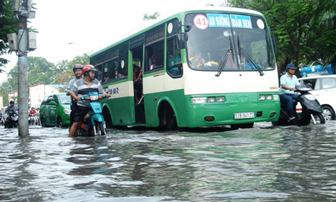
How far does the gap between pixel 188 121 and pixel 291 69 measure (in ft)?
11.0

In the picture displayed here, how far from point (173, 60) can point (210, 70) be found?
3.23 ft

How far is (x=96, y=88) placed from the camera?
38.6ft

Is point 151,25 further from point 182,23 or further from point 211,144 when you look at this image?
point 211,144

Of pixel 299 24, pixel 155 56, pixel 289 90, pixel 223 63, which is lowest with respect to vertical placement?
pixel 289 90

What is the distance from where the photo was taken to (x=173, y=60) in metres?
12.1

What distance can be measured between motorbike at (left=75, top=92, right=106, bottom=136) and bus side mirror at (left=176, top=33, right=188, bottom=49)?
6.79ft

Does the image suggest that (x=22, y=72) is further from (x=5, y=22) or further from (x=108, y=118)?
(x=5, y=22)

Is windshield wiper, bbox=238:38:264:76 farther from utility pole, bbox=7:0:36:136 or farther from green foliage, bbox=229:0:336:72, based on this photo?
green foliage, bbox=229:0:336:72

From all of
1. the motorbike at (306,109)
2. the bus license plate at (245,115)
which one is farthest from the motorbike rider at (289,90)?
the bus license plate at (245,115)

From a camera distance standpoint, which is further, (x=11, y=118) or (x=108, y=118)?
(x=11, y=118)

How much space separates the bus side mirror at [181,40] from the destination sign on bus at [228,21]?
829mm

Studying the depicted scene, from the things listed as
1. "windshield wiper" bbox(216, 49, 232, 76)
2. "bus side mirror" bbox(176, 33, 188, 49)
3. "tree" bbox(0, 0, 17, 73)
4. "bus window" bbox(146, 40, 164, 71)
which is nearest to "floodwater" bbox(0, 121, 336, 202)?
"windshield wiper" bbox(216, 49, 232, 76)

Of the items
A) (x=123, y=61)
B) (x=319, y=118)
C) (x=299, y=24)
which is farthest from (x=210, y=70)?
(x=299, y=24)

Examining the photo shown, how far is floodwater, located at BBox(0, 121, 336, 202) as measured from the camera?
4133 mm
